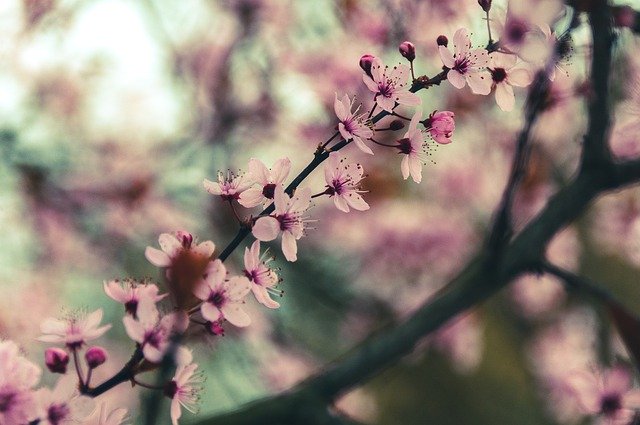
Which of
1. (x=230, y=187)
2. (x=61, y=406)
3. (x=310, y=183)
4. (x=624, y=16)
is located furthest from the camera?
(x=310, y=183)

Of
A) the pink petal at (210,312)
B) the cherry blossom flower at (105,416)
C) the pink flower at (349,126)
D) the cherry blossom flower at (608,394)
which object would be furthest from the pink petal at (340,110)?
the cherry blossom flower at (608,394)

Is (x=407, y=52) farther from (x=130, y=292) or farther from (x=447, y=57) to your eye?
(x=130, y=292)

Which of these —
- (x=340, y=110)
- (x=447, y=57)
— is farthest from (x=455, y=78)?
(x=340, y=110)

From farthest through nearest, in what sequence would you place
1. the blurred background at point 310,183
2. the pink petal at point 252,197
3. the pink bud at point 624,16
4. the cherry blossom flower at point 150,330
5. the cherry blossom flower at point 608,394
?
the blurred background at point 310,183 < the cherry blossom flower at point 608,394 < the pink bud at point 624,16 < the pink petal at point 252,197 < the cherry blossom flower at point 150,330

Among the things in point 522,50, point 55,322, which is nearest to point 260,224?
point 55,322

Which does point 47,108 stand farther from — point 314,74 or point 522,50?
point 522,50

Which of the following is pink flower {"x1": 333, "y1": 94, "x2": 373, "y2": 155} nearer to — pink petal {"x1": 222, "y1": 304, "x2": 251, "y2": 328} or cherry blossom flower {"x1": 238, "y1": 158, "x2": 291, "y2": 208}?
cherry blossom flower {"x1": 238, "y1": 158, "x2": 291, "y2": 208}

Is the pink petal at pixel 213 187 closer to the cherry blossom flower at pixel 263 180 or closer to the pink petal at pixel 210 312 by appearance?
the cherry blossom flower at pixel 263 180
